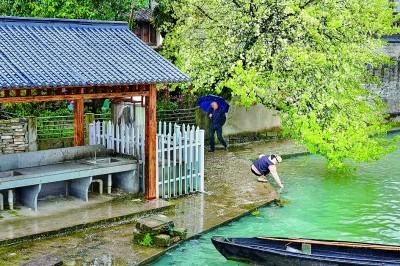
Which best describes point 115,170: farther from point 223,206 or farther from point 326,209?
point 326,209

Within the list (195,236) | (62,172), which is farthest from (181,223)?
(62,172)

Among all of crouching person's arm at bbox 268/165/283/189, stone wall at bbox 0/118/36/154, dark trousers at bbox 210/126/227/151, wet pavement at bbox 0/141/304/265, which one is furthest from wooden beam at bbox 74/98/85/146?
dark trousers at bbox 210/126/227/151

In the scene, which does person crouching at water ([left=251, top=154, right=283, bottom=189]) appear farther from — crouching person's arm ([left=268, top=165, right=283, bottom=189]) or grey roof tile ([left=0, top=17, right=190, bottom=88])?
grey roof tile ([left=0, top=17, right=190, bottom=88])

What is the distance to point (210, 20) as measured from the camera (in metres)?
21.1

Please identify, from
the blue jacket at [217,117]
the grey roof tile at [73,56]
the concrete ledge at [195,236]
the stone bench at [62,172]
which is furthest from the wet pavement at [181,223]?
the grey roof tile at [73,56]

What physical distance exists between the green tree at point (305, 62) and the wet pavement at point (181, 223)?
8.13ft

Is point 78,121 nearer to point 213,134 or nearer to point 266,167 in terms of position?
point 266,167

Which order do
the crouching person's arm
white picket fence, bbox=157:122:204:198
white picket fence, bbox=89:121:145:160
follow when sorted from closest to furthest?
1. white picket fence, bbox=157:122:204:198
2. white picket fence, bbox=89:121:145:160
3. the crouching person's arm

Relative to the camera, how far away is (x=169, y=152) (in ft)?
52.8

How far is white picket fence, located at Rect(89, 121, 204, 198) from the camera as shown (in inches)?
632

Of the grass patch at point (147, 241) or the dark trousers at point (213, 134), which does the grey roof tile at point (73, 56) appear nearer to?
the grass patch at point (147, 241)

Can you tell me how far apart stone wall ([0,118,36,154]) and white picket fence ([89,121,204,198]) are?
394 cm

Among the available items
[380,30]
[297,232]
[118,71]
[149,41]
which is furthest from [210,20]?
[149,41]

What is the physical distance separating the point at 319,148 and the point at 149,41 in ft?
86.5
